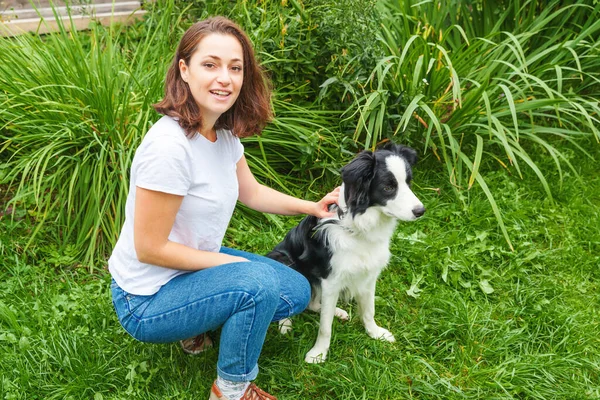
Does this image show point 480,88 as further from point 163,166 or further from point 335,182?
point 163,166

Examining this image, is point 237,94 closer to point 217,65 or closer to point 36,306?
point 217,65

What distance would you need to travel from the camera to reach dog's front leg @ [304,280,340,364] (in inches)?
91.7

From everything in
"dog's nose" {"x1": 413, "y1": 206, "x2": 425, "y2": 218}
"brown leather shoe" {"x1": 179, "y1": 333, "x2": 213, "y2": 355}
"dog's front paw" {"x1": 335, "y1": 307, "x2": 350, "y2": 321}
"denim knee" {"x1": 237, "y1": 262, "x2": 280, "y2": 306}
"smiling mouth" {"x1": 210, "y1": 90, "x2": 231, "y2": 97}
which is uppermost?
"smiling mouth" {"x1": 210, "y1": 90, "x2": 231, "y2": 97}

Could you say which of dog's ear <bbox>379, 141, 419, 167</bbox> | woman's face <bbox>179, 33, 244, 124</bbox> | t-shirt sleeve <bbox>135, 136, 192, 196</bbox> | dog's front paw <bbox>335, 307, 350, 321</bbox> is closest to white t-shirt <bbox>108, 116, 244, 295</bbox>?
t-shirt sleeve <bbox>135, 136, 192, 196</bbox>

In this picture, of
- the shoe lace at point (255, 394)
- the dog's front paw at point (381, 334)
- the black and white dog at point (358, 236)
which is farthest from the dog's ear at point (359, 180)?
the shoe lace at point (255, 394)

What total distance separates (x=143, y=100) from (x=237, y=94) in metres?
1.52

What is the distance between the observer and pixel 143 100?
329 centimetres

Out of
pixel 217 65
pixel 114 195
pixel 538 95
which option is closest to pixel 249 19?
pixel 114 195

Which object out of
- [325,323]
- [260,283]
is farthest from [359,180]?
[325,323]

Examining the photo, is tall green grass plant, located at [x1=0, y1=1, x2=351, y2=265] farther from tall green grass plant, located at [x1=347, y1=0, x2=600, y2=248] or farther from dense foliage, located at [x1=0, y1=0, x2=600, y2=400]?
tall green grass plant, located at [x1=347, y1=0, x2=600, y2=248]

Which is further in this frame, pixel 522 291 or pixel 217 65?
pixel 522 291

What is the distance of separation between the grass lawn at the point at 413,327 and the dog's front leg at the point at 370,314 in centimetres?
5

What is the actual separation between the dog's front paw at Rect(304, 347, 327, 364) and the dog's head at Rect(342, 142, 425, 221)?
2.22 feet

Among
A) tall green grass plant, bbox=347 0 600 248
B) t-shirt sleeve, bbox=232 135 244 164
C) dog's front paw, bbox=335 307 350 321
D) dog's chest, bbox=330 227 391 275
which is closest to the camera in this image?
t-shirt sleeve, bbox=232 135 244 164
